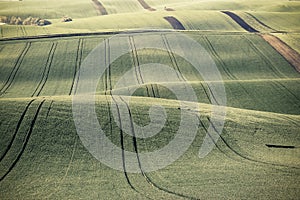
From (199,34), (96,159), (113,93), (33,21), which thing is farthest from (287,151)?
(33,21)

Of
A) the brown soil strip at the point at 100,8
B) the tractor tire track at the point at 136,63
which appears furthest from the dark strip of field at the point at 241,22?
the brown soil strip at the point at 100,8

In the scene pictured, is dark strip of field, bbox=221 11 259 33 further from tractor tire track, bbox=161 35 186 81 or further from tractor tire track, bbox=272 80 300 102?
tractor tire track, bbox=272 80 300 102

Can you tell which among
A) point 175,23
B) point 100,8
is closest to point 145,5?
point 100,8

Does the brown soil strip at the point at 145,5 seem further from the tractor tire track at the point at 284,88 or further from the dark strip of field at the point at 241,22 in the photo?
the tractor tire track at the point at 284,88

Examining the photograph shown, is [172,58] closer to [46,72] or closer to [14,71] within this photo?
[46,72]

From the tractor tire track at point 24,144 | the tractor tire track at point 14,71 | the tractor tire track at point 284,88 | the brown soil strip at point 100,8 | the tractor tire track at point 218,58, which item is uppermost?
the tractor tire track at point 24,144
